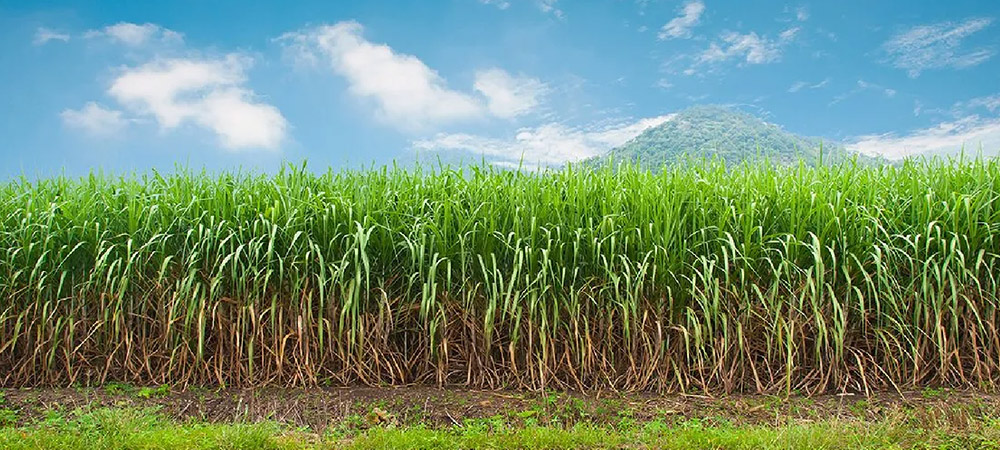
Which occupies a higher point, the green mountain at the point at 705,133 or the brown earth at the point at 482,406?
the green mountain at the point at 705,133

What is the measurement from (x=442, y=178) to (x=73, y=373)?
237 centimetres

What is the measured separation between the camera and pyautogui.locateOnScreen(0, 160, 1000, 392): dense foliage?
362 centimetres

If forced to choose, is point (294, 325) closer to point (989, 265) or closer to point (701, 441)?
point (701, 441)

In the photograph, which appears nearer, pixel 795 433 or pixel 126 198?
pixel 795 433

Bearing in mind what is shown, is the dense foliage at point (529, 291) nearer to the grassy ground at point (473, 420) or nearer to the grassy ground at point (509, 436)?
the grassy ground at point (473, 420)

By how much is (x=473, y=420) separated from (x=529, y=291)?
2.33 feet

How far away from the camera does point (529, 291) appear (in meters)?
3.58

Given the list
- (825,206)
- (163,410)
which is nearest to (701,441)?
(825,206)

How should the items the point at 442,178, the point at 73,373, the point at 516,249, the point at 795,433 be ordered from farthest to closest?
the point at 442,178 < the point at 73,373 < the point at 516,249 < the point at 795,433

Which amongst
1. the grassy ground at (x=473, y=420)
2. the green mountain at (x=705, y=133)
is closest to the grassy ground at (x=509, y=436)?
the grassy ground at (x=473, y=420)

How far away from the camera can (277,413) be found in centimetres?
340

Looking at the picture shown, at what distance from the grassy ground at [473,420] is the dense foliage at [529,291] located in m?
0.17

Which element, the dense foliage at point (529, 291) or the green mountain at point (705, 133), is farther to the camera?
the green mountain at point (705, 133)

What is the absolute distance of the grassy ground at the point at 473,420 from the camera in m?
2.90
